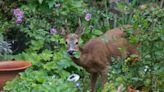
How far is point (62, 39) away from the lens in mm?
7797

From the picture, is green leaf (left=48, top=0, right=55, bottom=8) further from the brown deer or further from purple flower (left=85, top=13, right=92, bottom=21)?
the brown deer

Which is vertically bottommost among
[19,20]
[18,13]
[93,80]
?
[93,80]

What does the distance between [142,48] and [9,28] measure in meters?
4.07

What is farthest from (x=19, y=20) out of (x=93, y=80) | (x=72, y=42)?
(x=72, y=42)

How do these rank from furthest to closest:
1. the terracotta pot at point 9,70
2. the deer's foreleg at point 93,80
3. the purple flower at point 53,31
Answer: the purple flower at point 53,31, the deer's foreleg at point 93,80, the terracotta pot at point 9,70

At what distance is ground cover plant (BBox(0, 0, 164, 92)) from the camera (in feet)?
17.0

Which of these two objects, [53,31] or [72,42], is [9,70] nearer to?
[72,42]

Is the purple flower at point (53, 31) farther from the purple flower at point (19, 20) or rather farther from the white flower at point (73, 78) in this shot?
the white flower at point (73, 78)

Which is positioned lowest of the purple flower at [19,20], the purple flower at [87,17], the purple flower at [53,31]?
the purple flower at [53,31]

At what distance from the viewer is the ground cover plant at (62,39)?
17.0 feet

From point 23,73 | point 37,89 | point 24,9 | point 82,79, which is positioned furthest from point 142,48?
point 24,9

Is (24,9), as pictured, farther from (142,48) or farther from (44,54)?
(142,48)

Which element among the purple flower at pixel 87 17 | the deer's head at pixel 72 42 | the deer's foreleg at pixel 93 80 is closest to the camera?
the deer's head at pixel 72 42

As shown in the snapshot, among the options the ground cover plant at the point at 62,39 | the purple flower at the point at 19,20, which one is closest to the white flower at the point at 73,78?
the ground cover plant at the point at 62,39
